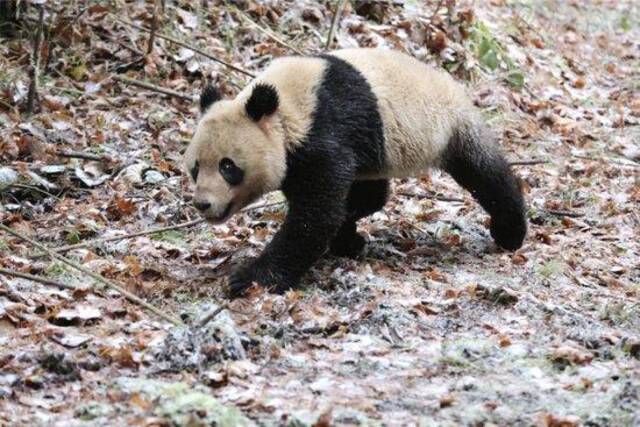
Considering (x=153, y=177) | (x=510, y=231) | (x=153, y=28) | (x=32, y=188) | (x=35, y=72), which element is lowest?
(x=32, y=188)

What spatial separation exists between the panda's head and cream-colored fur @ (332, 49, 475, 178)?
1119 millimetres

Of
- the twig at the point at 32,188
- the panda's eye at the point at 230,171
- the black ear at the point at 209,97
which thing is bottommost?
the twig at the point at 32,188

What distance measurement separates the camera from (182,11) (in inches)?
471

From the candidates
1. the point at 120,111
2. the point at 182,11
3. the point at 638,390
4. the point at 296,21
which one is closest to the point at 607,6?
the point at 296,21

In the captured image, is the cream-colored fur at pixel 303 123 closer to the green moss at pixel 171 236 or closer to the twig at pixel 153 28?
the green moss at pixel 171 236

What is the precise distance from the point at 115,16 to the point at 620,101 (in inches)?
288

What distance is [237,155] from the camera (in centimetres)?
676

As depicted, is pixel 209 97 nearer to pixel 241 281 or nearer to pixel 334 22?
pixel 241 281

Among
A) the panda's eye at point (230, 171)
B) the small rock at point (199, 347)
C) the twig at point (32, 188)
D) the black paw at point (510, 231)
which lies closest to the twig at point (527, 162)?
the black paw at point (510, 231)

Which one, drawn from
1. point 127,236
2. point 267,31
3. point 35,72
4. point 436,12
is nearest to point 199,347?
point 127,236

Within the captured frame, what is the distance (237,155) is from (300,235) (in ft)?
2.53

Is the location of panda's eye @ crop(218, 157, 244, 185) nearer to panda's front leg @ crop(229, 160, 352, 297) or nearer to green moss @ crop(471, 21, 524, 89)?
panda's front leg @ crop(229, 160, 352, 297)

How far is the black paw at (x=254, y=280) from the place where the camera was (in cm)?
681

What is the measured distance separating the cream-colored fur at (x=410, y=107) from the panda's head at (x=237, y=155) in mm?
1119
